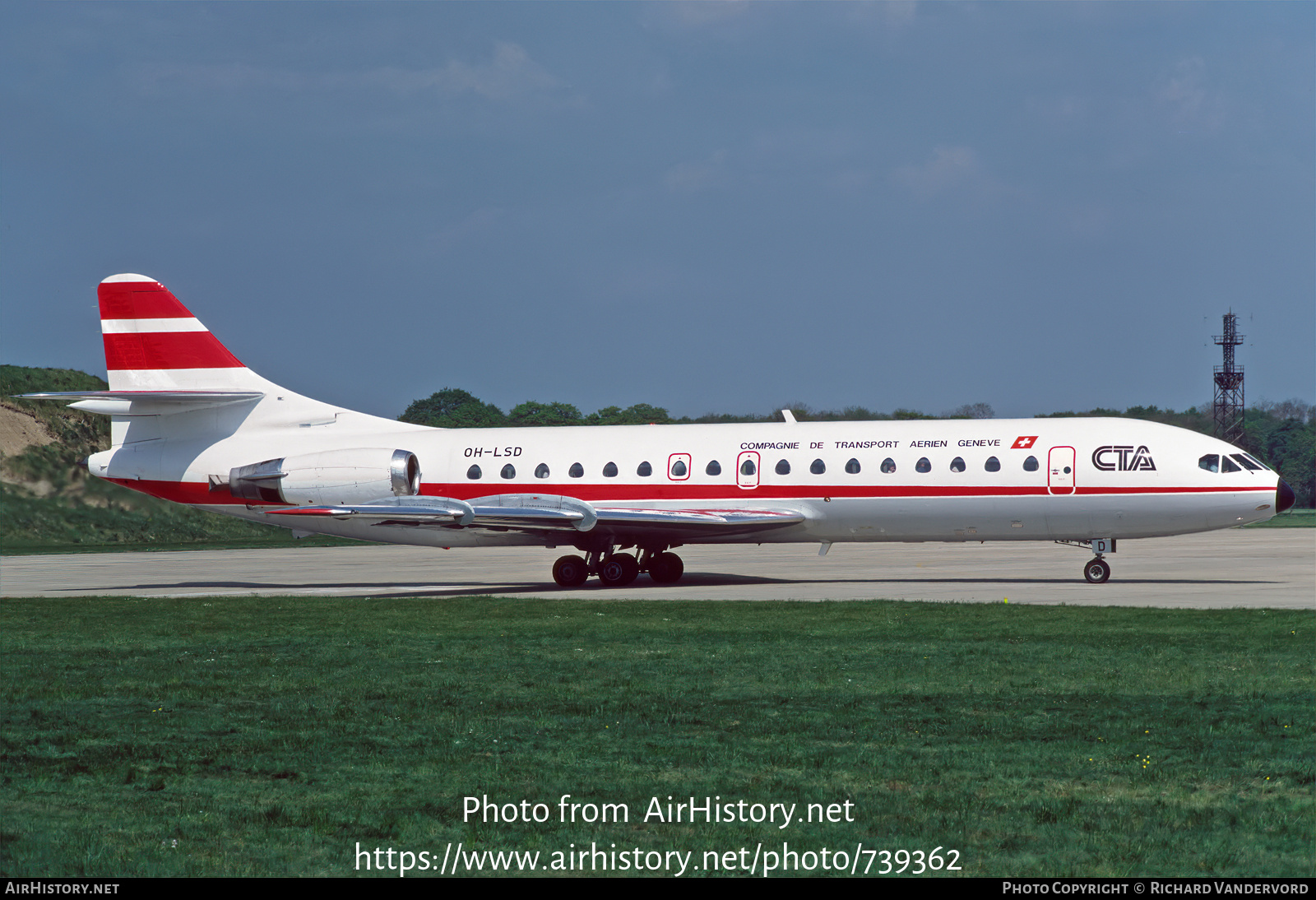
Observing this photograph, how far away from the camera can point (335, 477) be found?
30344 mm

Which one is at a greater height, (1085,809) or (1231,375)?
(1231,375)

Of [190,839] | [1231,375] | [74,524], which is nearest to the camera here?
[190,839]

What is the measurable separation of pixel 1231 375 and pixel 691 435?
87.6m

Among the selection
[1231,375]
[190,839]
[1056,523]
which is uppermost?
[1231,375]

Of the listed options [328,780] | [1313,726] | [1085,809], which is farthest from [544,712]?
[1313,726]

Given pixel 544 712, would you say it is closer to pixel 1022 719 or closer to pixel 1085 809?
pixel 1022 719

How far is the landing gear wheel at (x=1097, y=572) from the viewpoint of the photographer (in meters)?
28.2

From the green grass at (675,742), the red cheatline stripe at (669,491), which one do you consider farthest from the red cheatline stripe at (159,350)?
the green grass at (675,742)

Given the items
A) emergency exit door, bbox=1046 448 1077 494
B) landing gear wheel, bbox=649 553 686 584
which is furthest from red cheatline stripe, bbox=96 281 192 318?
emergency exit door, bbox=1046 448 1077 494

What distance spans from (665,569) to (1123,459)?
10.2m

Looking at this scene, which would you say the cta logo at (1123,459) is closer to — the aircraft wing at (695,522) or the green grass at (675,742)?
the aircraft wing at (695,522)
